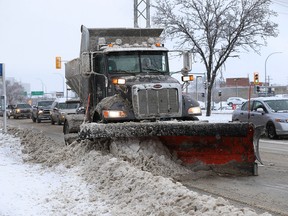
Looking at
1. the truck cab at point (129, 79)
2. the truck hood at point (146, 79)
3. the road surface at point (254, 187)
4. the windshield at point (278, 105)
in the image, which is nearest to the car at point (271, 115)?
the windshield at point (278, 105)

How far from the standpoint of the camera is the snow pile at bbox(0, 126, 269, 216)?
202 inches

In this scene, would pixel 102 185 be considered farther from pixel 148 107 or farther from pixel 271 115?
pixel 271 115

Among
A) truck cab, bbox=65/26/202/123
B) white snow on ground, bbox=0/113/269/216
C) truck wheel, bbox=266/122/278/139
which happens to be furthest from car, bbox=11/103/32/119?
white snow on ground, bbox=0/113/269/216

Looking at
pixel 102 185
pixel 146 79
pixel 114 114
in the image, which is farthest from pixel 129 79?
pixel 102 185

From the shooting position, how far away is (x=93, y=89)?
11.5m

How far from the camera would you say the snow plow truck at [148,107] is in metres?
8.09

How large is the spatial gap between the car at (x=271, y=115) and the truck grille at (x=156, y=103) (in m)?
6.76

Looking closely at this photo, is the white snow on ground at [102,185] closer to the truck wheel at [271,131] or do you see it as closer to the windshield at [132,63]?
the windshield at [132,63]

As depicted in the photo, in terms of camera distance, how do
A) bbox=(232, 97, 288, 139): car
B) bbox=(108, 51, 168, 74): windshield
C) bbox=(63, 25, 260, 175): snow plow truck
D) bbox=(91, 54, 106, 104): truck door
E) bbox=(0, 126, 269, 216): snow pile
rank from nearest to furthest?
bbox=(0, 126, 269, 216): snow pile < bbox=(63, 25, 260, 175): snow plow truck < bbox=(108, 51, 168, 74): windshield < bbox=(91, 54, 106, 104): truck door < bbox=(232, 97, 288, 139): car

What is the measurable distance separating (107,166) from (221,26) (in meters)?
25.3

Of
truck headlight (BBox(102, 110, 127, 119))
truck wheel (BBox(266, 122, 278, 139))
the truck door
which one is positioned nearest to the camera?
truck headlight (BBox(102, 110, 127, 119))

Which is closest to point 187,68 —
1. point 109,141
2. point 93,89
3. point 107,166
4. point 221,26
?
point 93,89

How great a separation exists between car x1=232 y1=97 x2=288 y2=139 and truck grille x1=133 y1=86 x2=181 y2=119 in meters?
6.76

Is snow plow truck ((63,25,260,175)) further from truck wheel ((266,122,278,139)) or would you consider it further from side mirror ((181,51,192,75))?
truck wheel ((266,122,278,139))
